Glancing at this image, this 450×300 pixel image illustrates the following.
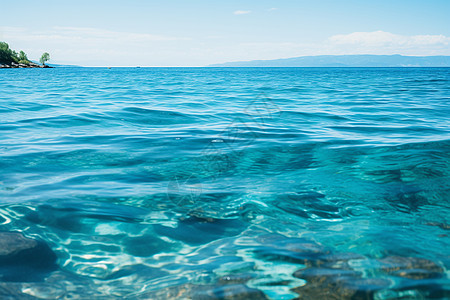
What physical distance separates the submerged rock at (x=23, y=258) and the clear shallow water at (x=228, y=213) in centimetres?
2

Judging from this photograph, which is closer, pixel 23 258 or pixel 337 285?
pixel 337 285

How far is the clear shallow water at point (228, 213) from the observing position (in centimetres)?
292

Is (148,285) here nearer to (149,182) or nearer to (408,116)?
(149,182)

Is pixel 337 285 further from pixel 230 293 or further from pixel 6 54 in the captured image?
pixel 6 54

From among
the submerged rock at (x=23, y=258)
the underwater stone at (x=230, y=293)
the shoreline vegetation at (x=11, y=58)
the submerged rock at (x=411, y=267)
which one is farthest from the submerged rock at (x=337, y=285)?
the shoreline vegetation at (x=11, y=58)

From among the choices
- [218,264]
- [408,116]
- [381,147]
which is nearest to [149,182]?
[218,264]

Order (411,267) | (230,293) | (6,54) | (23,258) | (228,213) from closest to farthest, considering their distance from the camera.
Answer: (230,293), (411,267), (23,258), (228,213), (6,54)

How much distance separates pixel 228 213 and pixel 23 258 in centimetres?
235

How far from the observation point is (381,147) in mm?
7605

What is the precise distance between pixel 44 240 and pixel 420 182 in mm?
5533

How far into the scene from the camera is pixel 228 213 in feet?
14.5

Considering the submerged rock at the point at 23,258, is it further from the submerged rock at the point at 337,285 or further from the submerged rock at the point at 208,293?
the submerged rock at the point at 337,285

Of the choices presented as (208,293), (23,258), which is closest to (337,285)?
(208,293)

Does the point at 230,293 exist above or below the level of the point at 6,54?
below
